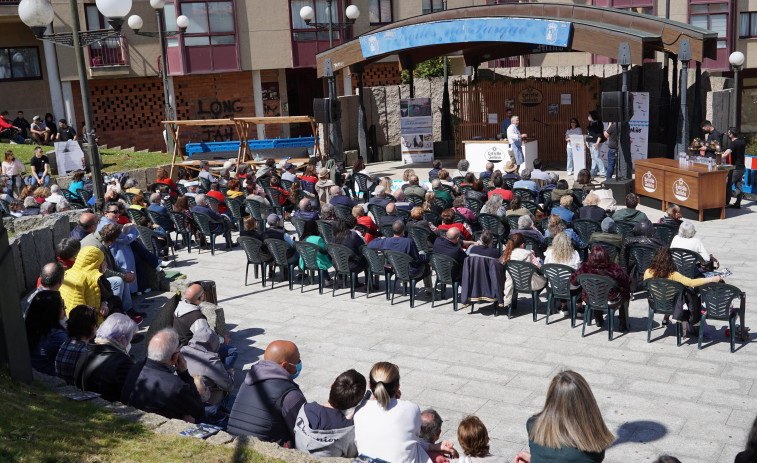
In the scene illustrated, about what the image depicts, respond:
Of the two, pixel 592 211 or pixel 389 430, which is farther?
pixel 592 211

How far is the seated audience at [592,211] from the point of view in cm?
1285

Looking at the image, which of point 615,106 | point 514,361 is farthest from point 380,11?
point 514,361

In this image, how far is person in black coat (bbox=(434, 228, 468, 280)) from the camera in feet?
36.8

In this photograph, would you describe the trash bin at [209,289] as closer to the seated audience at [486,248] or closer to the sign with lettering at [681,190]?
the seated audience at [486,248]

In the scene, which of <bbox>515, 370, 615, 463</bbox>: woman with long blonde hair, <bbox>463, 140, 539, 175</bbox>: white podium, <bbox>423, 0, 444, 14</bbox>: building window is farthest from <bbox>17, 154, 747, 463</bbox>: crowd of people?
<bbox>423, 0, 444, 14</bbox>: building window

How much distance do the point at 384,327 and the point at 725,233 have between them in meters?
7.95

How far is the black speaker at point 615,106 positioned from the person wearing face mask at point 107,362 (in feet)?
44.6

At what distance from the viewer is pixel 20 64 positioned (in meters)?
34.2

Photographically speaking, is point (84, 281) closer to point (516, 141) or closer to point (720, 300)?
point (720, 300)

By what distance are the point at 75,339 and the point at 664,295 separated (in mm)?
6634

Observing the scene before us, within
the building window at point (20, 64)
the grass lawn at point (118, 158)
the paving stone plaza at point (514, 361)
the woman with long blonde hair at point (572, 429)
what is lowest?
the paving stone plaza at point (514, 361)

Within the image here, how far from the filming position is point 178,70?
33.7 meters

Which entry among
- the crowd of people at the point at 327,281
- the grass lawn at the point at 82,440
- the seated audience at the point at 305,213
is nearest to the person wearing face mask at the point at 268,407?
the crowd of people at the point at 327,281

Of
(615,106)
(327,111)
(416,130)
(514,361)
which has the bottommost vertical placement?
A: (514,361)
